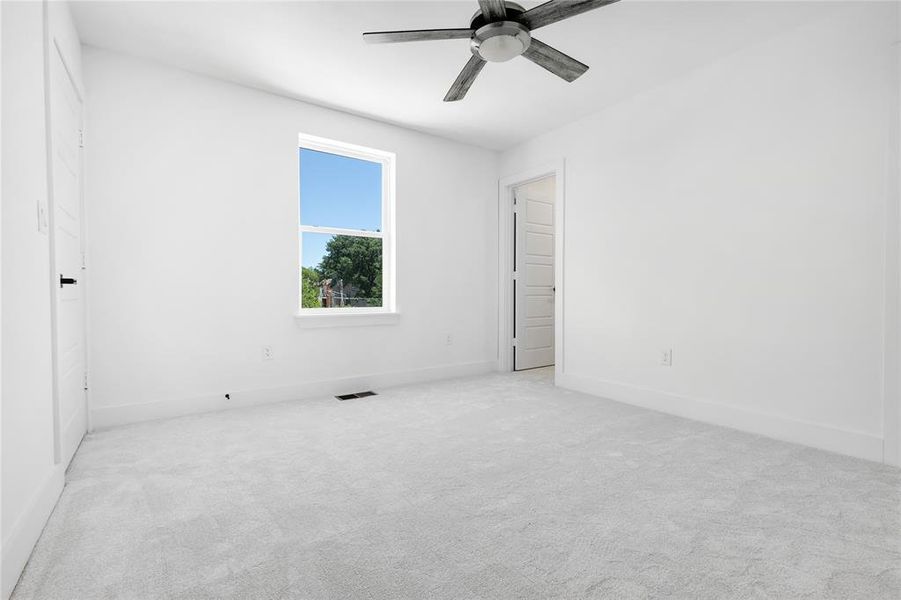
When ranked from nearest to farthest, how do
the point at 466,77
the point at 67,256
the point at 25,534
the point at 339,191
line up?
the point at 25,534, the point at 67,256, the point at 466,77, the point at 339,191

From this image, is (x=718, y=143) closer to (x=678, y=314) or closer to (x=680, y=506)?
(x=678, y=314)

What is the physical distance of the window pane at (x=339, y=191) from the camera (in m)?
4.09

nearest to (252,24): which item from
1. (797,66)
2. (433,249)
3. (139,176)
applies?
(139,176)

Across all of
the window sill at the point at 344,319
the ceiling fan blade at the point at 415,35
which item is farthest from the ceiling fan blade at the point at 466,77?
the window sill at the point at 344,319

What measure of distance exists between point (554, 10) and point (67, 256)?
289 cm

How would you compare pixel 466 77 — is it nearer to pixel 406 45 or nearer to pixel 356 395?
pixel 406 45

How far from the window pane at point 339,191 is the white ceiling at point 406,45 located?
546 millimetres

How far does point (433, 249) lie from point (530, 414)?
2.11 metres

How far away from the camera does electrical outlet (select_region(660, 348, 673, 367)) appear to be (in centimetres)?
349

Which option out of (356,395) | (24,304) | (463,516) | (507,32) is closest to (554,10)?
(507,32)

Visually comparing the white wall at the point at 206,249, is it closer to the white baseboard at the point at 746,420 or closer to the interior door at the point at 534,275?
the interior door at the point at 534,275

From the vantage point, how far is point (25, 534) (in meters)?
1.52

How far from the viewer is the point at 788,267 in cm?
282

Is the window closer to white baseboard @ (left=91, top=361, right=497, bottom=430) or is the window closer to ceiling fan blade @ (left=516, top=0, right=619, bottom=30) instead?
white baseboard @ (left=91, top=361, right=497, bottom=430)
